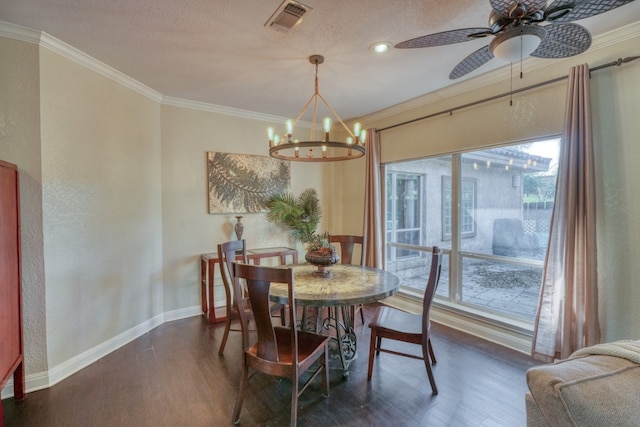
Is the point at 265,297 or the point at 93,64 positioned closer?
the point at 265,297

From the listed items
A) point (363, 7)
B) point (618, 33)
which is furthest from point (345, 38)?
point (618, 33)

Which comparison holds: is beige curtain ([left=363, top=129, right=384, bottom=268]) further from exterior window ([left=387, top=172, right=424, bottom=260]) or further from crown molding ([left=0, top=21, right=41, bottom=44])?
crown molding ([left=0, top=21, right=41, bottom=44])

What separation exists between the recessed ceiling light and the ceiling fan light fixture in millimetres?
957

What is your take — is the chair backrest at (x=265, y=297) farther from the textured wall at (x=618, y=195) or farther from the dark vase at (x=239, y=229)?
the textured wall at (x=618, y=195)

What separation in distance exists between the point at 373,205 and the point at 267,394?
2.66m

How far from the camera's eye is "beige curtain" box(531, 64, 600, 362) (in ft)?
7.43

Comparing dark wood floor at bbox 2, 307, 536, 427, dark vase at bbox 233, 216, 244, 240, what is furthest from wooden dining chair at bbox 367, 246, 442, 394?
dark vase at bbox 233, 216, 244, 240

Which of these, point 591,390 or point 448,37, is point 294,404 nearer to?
point 591,390

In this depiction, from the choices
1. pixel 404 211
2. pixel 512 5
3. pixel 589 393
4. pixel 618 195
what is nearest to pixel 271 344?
pixel 589 393

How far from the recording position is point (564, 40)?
1632 millimetres

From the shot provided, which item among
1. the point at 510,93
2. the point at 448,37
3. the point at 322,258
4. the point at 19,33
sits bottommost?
the point at 322,258

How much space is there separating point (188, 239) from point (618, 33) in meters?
4.53

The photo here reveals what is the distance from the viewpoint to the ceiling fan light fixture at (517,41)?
146 centimetres

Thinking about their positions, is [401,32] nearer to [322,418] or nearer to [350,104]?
[350,104]
